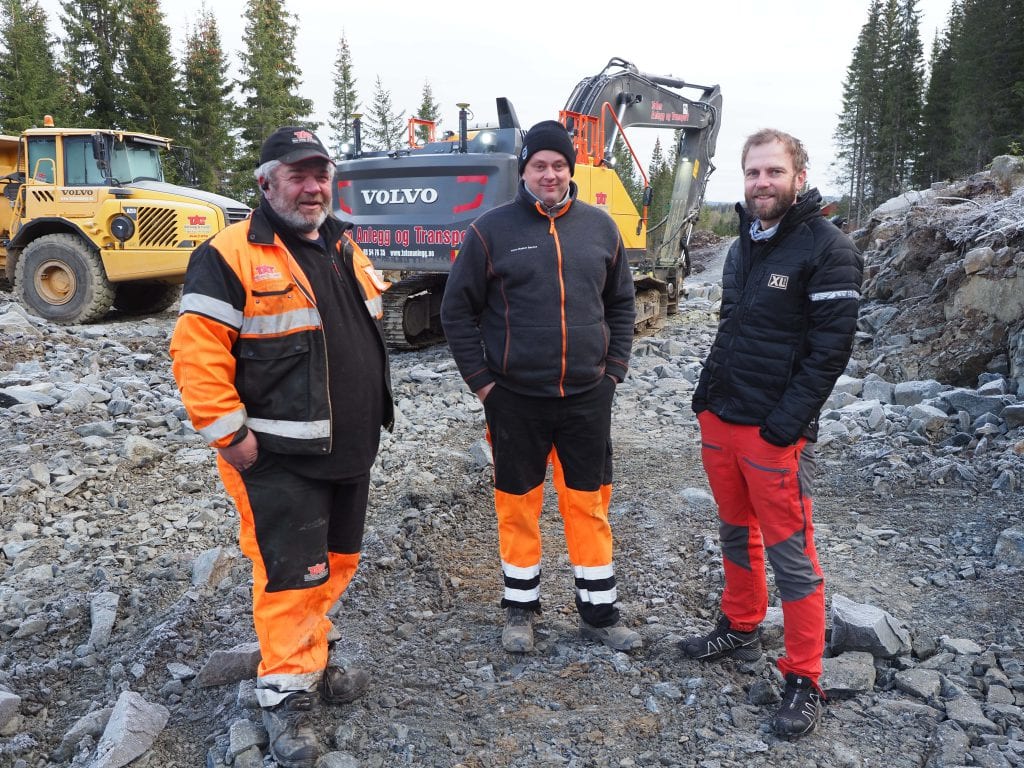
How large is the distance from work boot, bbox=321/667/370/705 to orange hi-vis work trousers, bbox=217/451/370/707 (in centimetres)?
19

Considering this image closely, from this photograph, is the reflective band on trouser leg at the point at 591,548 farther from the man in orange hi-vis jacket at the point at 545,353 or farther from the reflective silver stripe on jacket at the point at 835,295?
the reflective silver stripe on jacket at the point at 835,295

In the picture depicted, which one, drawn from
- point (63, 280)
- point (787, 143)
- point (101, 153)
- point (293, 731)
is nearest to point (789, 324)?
point (787, 143)

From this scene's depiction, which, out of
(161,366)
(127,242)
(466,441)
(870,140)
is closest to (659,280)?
Answer: (466,441)

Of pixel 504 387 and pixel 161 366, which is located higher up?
pixel 504 387

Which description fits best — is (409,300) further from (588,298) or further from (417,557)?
(588,298)

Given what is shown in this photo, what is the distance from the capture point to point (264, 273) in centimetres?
252

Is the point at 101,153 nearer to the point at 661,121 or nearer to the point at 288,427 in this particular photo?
the point at 661,121

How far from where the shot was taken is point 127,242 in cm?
1087

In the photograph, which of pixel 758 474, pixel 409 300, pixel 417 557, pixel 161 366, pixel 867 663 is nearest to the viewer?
pixel 758 474

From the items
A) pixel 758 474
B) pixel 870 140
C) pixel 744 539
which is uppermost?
pixel 870 140

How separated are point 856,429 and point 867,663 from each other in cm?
369

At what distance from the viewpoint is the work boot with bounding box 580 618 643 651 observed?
3.35 metres

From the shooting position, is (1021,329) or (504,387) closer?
(504,387)

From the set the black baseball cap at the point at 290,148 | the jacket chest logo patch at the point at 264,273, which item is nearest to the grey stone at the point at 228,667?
the jacket chest logo patch at the point at 264,273
